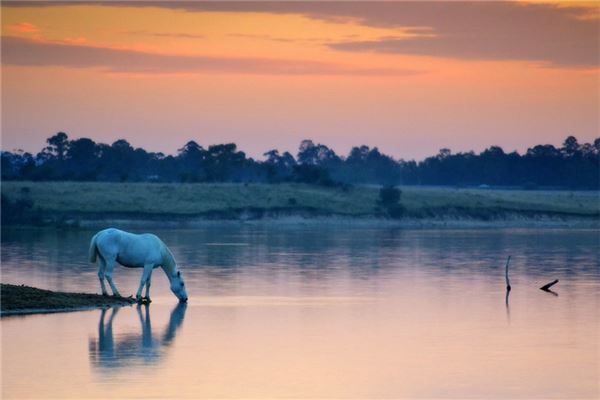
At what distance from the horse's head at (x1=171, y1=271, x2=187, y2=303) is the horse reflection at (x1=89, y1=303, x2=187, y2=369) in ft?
12.1

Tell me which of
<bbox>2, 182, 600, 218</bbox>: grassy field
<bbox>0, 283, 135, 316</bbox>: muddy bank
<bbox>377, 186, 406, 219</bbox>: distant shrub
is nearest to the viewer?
<bbox>0, 283, 135, 316</bbox>: muddy bank

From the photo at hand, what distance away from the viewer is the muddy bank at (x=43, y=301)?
27516 mm

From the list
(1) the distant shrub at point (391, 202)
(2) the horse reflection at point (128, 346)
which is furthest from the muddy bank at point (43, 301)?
(1) the distant shrub at point (391, 202)

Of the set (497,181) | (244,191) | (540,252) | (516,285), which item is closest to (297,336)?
(516,285)

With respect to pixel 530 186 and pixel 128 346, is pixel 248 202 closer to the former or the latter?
pixel 530 186

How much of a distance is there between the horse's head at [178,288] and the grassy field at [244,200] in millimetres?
71689

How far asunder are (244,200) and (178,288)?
82.4m

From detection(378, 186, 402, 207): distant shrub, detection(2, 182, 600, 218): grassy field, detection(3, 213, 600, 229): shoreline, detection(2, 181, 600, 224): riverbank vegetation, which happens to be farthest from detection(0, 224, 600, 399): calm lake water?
detection(378, 186, 402, 207): distant shrub

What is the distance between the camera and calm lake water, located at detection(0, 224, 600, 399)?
1916cm

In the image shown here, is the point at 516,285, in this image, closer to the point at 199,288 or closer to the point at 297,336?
the point at 199,288

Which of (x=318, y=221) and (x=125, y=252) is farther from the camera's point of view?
(x=318, y=221)

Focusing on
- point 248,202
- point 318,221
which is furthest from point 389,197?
point 248,202

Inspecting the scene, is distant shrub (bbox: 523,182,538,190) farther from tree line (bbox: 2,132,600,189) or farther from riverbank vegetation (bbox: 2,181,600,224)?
riverbank vegetation (bbox: 2,181,600,224)

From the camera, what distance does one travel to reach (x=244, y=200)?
114 metres
